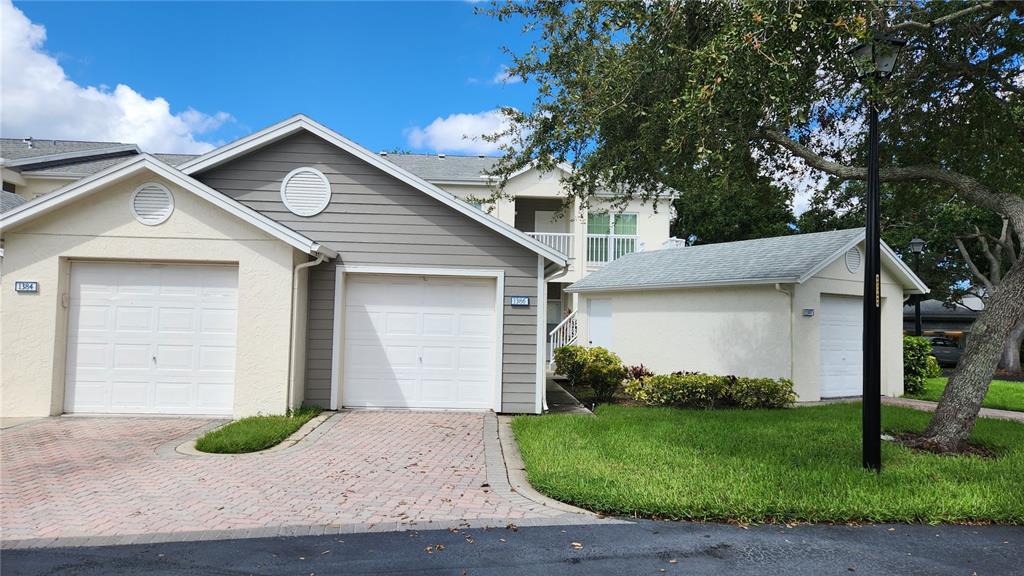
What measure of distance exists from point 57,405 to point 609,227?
17.7 m

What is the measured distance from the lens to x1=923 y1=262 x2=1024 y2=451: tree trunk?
8242mm

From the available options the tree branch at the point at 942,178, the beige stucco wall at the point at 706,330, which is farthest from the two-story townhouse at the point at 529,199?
the tree branch at the point at 942,178

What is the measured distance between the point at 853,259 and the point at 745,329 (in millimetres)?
3051

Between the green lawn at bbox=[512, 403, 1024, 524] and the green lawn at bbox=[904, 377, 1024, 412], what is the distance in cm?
437

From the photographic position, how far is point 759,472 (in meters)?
6.79

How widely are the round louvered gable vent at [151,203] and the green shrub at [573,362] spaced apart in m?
8.62

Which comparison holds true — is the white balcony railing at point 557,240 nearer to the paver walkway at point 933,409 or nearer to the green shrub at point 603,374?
the green shrub at point 603,374

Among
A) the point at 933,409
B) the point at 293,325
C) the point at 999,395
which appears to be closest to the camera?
the point at 293,325

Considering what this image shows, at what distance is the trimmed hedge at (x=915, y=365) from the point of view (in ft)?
52.3

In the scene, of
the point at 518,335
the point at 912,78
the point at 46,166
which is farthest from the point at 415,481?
the point at 46,166

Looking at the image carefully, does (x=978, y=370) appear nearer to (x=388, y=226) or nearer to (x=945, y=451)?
(x=945, y=451)

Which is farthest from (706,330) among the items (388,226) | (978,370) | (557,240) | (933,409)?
(388,226)

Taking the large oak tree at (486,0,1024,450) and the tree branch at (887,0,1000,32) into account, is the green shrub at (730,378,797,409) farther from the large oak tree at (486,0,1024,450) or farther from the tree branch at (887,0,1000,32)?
the tree branch at (887,0,1000,32)

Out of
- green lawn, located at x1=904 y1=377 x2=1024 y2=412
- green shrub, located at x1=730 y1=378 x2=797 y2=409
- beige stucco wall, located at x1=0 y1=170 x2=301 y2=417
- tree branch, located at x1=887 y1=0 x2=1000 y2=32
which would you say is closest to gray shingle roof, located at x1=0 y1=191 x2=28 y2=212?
beige stucco wall, located at x1=0 y1=170 x2=301 y2=417
